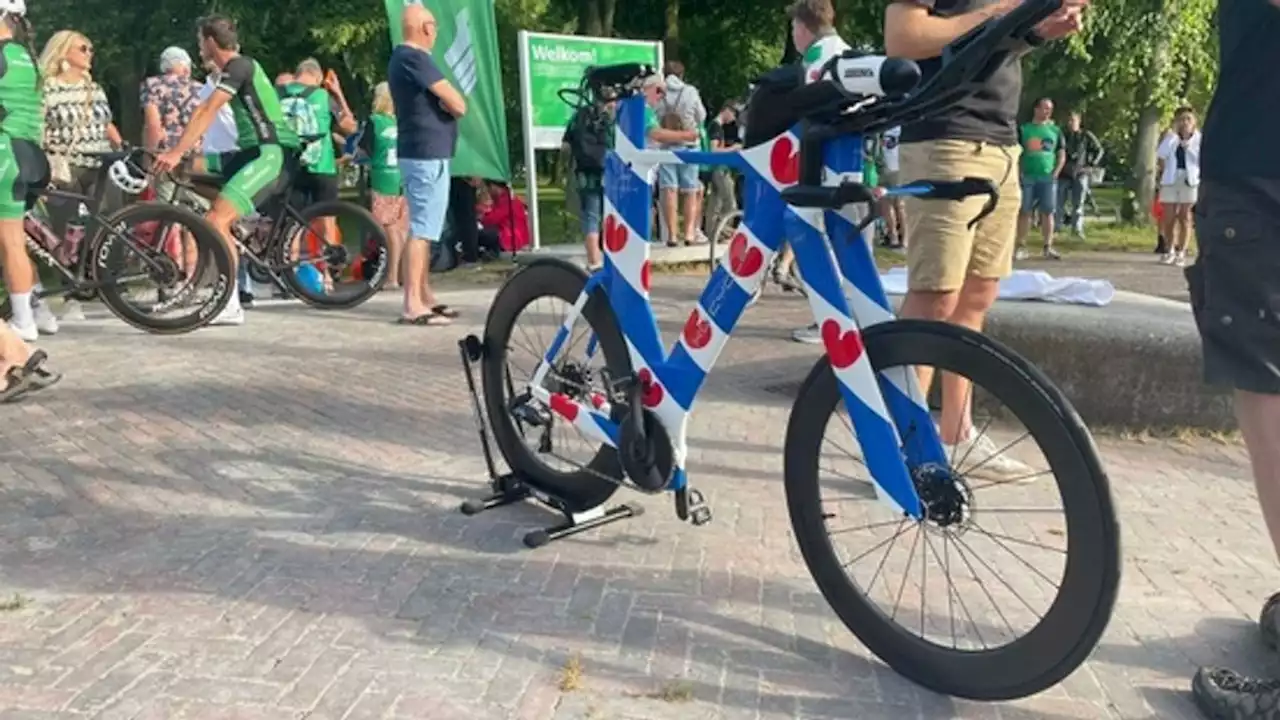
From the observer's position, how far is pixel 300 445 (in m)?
5.23

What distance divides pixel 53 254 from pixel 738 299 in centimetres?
587

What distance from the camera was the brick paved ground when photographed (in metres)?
2.98

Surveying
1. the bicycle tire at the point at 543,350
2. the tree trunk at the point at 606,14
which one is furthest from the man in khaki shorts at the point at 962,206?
the tree trunk at the point at 606,14

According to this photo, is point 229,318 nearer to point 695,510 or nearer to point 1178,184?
point 695,510

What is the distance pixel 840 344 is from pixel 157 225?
5.65 meters

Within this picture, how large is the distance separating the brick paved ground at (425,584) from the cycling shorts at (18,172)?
1.31 metres

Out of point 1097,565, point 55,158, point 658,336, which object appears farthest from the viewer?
point 55,158

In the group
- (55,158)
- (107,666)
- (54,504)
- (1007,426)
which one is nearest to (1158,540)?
(1007,426)

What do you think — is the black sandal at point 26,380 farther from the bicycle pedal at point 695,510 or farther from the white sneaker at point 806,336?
the white sneaker at point 806,336

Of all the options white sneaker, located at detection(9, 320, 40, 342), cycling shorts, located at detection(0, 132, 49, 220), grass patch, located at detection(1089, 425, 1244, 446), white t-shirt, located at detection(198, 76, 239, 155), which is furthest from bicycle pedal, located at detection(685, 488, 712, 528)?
white t-shirt, located at detection(198, 76, 239, 155)

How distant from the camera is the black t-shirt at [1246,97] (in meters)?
2.81

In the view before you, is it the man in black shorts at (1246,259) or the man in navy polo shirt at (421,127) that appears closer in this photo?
the man in black shorts at (1246,259)

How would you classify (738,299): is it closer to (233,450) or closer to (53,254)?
(233,450)

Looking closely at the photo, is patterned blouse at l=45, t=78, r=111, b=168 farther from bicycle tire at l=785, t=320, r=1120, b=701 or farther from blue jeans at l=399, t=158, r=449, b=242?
bicycle tire at l=785, t=320, r=1120, b=701
